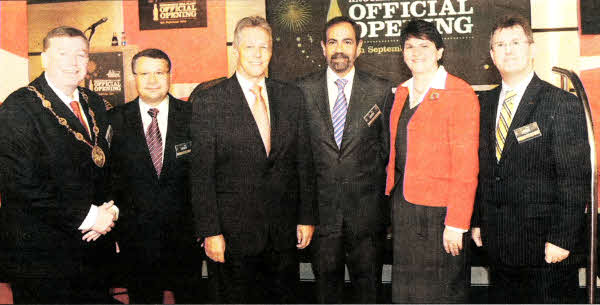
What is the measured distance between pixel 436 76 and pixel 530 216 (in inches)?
33.7

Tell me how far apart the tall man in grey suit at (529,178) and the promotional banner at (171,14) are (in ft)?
6.65

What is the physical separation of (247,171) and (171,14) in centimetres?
157

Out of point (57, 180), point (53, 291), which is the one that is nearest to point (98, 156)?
point (57, 180)

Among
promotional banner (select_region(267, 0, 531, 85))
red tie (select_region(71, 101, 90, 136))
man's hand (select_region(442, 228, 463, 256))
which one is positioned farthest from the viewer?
promotional banner (select_region(267, 0, 531, 85))

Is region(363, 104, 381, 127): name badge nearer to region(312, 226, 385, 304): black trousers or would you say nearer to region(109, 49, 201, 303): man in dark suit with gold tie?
region(312, 226, 385, 304): black trousers

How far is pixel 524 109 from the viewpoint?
2.37 metres

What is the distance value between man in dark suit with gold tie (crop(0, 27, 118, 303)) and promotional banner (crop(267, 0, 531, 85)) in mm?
1338

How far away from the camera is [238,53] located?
2.59 metres

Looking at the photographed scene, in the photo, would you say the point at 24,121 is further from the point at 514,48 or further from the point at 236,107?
the point at 514,48

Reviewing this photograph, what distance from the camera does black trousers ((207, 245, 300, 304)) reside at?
8.27ft

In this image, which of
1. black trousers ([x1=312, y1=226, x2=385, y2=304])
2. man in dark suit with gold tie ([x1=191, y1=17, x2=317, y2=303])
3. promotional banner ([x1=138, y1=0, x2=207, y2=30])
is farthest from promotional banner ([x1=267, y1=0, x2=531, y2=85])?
black trousers ([x1=312, y1=226, x2=385, y2=304])

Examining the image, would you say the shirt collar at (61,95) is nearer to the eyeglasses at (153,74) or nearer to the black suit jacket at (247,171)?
the eyeglasses at (153,74)

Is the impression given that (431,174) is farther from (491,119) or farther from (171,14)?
(171,14)

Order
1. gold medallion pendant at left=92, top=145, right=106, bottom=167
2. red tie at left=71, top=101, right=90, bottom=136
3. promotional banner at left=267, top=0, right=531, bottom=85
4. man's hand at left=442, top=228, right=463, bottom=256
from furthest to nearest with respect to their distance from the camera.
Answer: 1. promotional banner at left=267, top=0, right=531, bottom=85
2. gold medallion pendant at left=92, top=145, right=106, bottom=167
3. red tie at left=71, top=101, right=90, bottom=136
4. man's hand at left=442, top=228, right=463, bottom=256
